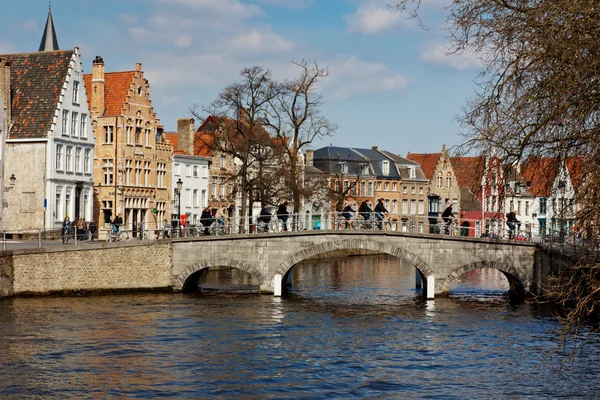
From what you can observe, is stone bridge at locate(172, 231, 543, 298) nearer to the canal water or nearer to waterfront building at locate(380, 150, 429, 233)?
the canal water

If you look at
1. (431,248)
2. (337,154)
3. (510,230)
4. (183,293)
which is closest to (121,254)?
(183,293)

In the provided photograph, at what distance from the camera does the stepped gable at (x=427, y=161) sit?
10331cm

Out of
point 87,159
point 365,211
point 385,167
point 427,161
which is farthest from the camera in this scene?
point 427,161

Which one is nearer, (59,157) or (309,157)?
(59,157)

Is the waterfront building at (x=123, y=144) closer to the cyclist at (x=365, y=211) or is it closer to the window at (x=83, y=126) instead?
the window at (x=83, y=126)

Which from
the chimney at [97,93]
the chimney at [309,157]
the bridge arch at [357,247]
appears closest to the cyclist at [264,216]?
the bridge arch at [357,247]

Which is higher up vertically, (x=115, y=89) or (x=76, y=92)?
(x=115, y=89)

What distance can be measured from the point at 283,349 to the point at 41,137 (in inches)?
1157

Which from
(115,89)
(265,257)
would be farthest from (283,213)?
(115,89)

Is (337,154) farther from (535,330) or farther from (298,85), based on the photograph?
(535,330)

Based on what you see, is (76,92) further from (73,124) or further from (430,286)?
(430,286)

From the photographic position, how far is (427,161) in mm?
104625

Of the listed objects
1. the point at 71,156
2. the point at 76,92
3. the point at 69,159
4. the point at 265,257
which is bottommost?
the point at 265,257

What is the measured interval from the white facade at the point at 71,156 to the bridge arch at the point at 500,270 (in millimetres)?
22121
